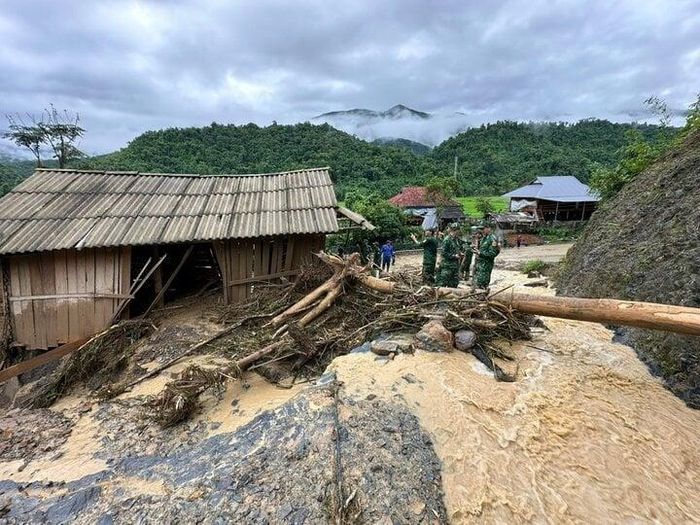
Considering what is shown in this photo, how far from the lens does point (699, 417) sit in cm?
473

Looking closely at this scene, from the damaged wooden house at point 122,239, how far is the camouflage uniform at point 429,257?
1.67 meters

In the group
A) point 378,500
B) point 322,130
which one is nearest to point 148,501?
point 378,500

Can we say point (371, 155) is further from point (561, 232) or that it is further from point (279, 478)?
point (279, 478)

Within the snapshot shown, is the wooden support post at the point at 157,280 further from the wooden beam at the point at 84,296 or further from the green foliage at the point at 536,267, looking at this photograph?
the green foliage at the point at 536,267

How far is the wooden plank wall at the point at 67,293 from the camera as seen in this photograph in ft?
28.4

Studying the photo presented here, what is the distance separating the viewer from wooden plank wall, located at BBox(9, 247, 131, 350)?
8.66m

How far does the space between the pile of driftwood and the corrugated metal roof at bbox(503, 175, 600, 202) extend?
26969 millimetres

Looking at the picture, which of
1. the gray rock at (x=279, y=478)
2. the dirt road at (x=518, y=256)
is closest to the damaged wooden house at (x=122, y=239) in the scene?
the gray rock at (x=279, y=478)

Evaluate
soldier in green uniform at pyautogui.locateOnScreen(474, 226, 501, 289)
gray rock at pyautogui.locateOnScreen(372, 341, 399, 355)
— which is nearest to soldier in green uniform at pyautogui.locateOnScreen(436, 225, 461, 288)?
soldier in green uniform at pyautogui.locateOnScreen(474, 226, 501, 289)

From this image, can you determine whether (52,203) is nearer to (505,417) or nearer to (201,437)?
(201,437)

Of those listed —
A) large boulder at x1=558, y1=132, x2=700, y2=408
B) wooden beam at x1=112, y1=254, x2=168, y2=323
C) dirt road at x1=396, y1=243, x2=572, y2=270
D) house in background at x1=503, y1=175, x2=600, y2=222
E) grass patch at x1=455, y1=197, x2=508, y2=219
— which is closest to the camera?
large boulder at x1=558, y1=132, x2=700, y2=408

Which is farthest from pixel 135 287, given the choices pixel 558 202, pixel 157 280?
pixel 558 202

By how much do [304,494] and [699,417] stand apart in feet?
16.4

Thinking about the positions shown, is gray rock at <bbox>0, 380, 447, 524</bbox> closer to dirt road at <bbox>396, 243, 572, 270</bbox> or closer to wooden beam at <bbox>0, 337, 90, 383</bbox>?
wooden beam at <bbox>0, 337, 90, 383</bbox>
